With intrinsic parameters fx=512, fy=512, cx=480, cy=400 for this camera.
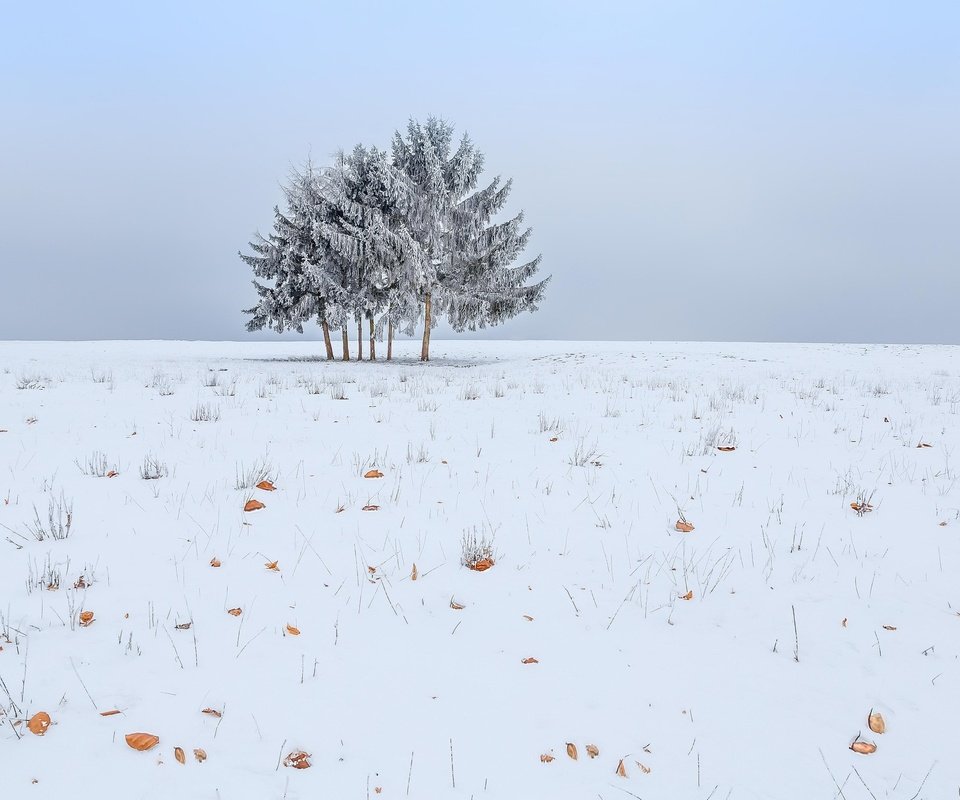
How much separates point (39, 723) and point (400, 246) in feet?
74.1

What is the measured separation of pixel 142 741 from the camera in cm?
173

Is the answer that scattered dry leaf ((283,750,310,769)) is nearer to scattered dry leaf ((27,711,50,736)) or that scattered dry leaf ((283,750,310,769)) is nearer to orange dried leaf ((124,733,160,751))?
orange dried leaf ((124,733,160,751))

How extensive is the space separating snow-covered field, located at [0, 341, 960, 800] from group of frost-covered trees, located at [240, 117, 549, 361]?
19.4m

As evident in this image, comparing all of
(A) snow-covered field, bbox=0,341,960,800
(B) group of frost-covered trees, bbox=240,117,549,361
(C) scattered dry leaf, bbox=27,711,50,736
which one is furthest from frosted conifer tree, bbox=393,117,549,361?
(C) scattered dry leaf, bbox=27,711,50,736

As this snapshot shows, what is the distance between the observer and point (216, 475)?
14.2 ft

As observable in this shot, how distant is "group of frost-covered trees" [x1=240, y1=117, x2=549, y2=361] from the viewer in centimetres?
2339

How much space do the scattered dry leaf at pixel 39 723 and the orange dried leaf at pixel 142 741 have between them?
291 mm

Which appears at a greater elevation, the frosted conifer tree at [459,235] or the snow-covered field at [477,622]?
the frosted conifer tree at [459,235]

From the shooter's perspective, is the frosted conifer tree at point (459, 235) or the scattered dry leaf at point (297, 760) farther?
the frosted conifer tree at point (459, 235)

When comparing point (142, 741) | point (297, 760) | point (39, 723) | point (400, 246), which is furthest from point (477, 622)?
point (400, 246)

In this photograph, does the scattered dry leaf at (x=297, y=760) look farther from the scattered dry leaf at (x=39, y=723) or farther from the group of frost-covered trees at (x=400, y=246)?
the group of frost-covered trees at (x=400, y=246)

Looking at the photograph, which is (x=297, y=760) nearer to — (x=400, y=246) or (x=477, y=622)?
(x=477, y=622)

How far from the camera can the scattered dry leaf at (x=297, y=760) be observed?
170 centimetres

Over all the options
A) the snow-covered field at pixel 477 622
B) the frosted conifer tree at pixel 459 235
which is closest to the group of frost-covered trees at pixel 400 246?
the frosted conifer tree at pixel 459 235
